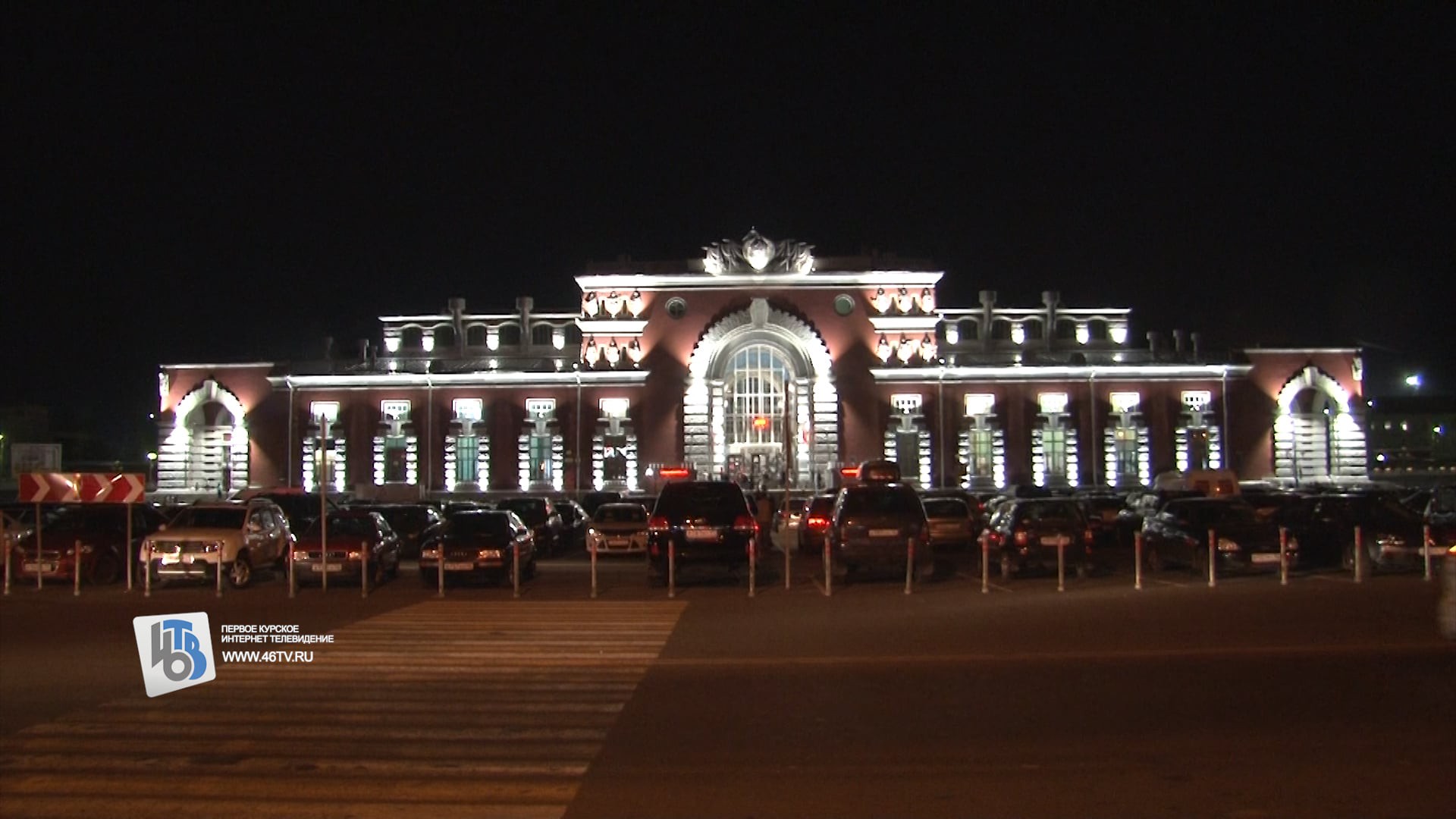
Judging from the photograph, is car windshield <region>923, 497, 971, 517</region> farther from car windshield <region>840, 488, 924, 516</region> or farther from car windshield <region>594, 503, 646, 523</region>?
car windshield <region>840, 488, 924, 516</region>

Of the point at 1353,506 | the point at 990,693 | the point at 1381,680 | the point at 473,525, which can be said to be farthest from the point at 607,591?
the point at 1353,506

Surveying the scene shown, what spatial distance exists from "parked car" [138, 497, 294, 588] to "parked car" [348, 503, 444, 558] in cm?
539

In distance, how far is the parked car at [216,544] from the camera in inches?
949

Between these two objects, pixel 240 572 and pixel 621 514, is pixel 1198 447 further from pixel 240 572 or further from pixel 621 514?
pixel 240 572

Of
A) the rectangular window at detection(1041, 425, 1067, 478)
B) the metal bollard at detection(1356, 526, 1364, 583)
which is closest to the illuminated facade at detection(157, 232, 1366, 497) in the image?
the rectangular window at detection(1041, 425, 1067, 478)

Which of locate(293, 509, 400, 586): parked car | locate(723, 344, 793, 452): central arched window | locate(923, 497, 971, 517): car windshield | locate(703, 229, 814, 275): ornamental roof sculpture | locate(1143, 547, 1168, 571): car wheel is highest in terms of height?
locate(703, 229, 814, 275): ornamental roof sculpture

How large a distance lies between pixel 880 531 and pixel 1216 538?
642 centimetres

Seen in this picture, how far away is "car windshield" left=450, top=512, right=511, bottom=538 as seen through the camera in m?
24.2

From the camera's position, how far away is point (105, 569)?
26203 mm

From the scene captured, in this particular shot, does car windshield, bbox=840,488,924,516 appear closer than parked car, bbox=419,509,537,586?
Yes

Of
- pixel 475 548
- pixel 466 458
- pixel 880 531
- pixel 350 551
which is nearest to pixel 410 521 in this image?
pixel 350 551

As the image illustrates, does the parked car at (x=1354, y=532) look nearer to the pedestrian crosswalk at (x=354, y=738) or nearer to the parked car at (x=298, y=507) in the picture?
the pedestrian crosswalk at (x=354, y=738)

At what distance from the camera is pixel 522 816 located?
27.3ft

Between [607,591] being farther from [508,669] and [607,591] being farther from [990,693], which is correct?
[990,693]
